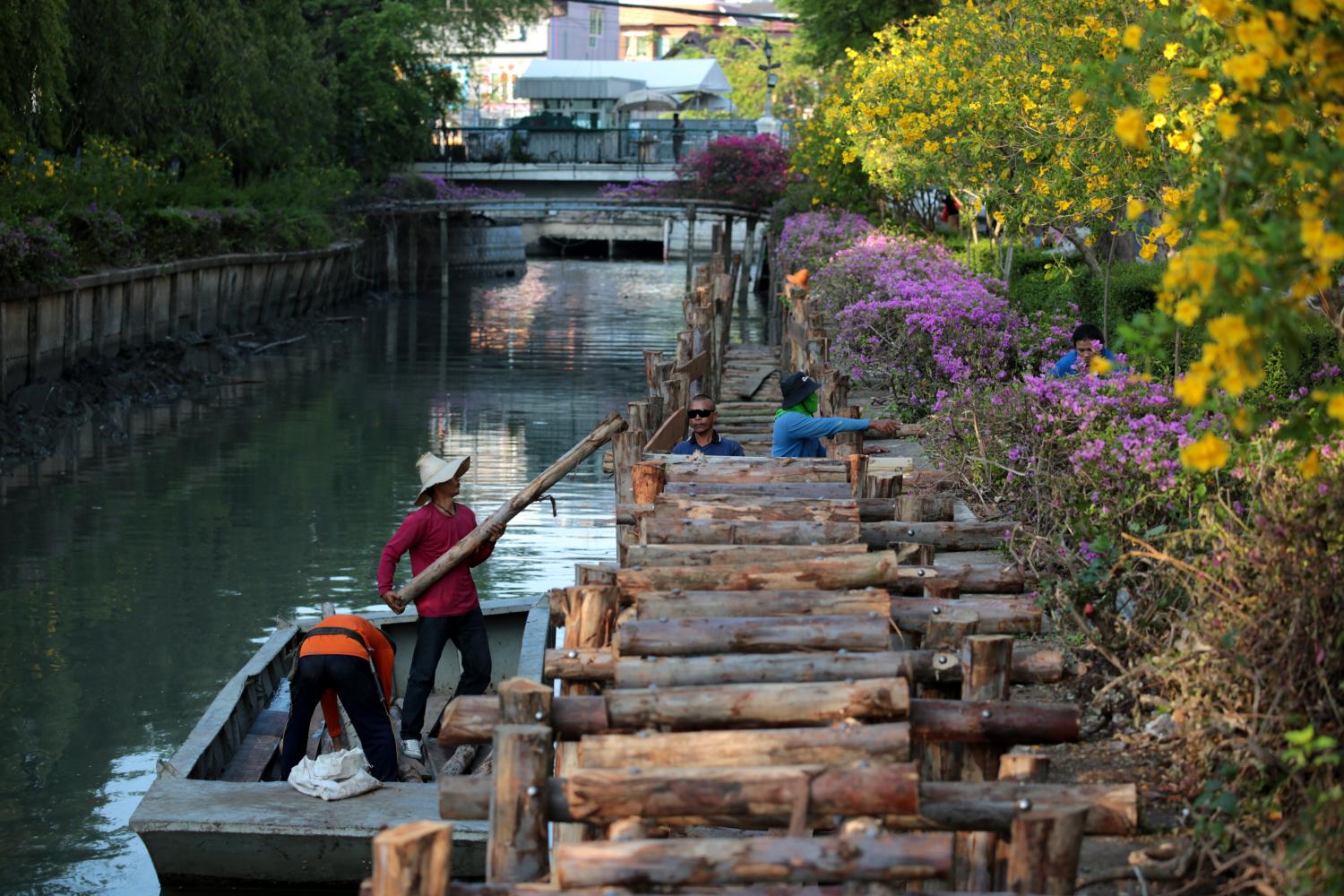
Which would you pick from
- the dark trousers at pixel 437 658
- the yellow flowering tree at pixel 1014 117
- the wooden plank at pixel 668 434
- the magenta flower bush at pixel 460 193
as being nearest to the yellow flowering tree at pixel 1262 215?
the yellow flowering tree at pixel 1014 117

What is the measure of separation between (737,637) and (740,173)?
44452 millimetres

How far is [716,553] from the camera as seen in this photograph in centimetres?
809

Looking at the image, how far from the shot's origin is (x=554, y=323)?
4450 cm

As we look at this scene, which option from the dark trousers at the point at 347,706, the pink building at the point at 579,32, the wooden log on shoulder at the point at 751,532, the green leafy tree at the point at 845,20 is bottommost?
the dark trousers at the point at 347,706

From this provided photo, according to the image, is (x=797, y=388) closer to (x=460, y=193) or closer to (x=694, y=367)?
(x=694, y=367)

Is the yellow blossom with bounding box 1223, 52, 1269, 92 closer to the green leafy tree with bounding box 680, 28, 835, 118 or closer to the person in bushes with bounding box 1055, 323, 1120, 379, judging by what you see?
the person in bushes with bounding box 1055, 323, 1120, 379

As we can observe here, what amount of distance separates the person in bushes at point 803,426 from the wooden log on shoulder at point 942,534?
2.45m

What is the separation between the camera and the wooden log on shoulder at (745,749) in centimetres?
614

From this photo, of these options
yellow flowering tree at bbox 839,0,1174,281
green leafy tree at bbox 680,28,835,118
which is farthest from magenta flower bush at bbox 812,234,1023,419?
Result: green leafy tree at bbox 680,28,835,118

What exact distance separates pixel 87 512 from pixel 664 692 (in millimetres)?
15253

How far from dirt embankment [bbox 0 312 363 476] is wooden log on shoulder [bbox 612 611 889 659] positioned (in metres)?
17.1

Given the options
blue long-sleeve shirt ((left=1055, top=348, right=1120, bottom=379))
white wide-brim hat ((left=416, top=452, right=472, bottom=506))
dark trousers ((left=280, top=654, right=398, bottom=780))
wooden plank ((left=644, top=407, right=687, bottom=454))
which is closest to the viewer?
dark trousers ((left=280, top=654, right=398, bottom=780))

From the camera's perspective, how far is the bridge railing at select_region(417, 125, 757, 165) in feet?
185

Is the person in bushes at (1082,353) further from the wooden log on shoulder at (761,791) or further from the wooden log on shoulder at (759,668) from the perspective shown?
the wooden log on shoulder at (761,791)
